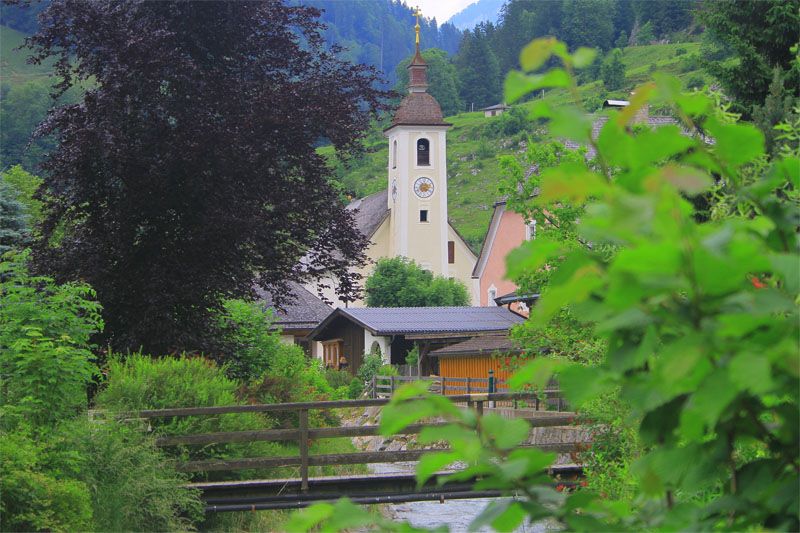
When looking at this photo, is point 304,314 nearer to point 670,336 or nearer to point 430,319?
point 430,319

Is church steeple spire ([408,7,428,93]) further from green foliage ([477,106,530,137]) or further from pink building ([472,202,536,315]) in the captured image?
green foliage ([477,106,530,137])

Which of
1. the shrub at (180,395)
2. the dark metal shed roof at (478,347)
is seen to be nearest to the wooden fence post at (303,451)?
the shrub at (180,395)

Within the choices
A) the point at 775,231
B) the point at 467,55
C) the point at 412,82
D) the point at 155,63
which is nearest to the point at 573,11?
the point at 467,55

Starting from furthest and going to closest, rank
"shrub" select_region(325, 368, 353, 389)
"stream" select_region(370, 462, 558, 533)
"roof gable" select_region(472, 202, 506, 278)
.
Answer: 1. "roof gable" select_region(472, 202, 506, 278)
2. "shrub" select_region(325, 368, 353, 389)
3. "stream" select_region(370, 462, 558, 533)

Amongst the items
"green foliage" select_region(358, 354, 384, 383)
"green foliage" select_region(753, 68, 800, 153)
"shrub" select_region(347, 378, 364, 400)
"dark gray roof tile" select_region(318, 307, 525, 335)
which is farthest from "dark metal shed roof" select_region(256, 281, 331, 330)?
"green foliage" select_region(753, 68, 800, 153)

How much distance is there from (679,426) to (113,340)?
46.1 ft

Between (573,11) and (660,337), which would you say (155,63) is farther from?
(573,11)

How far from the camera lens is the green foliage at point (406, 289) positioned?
5475cm

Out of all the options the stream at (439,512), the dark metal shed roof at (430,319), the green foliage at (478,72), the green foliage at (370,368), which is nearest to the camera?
the stream at (439,512)

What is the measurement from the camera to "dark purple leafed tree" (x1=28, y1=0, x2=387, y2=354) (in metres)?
14.6

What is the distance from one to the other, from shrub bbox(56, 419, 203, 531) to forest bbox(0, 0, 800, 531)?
1.3 inches

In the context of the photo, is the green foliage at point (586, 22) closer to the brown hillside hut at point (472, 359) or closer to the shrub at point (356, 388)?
the brown hillside hut at point (472, 359)

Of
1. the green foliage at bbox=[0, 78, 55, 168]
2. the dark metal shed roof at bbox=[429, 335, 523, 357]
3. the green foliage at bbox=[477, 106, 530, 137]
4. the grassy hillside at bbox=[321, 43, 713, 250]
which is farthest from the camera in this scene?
the green foliage at bbox=[477, 106, 530, 137]

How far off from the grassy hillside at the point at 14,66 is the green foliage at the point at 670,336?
437 ft
